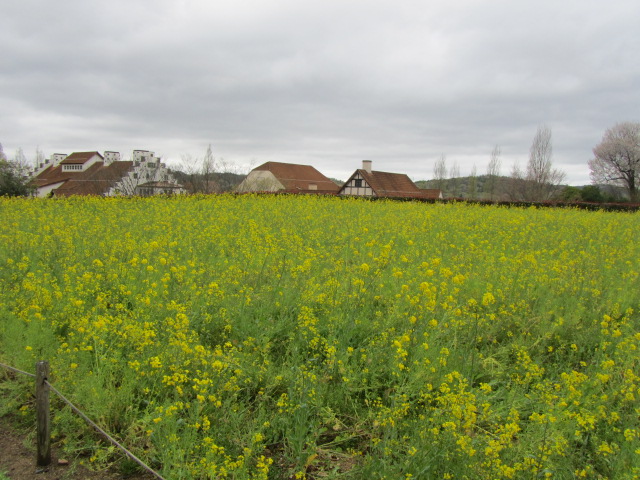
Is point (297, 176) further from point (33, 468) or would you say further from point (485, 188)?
point (33, 468)

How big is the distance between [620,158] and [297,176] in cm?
3714

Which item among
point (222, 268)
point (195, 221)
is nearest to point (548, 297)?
point (222, 268)

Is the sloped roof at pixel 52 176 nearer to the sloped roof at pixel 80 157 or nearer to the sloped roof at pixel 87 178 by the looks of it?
the sloped roof at pixel 87 178

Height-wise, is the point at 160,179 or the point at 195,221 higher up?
the point at 160,179

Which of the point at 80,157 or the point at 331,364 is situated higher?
the point at 80,157

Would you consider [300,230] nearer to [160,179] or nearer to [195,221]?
[195,221]

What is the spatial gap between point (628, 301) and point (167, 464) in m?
5.35

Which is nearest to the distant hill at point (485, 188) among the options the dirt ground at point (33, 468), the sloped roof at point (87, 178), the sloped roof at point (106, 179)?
the sloped roof at point (106, 179)

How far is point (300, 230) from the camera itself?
9.29m

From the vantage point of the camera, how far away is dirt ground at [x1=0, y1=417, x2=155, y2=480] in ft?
8.98

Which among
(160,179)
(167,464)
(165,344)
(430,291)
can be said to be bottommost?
(167,464)

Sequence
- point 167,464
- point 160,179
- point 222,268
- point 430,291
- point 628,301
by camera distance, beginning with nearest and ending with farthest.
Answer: point 167,464 < point 430,291 < point 628,301 < point 222,268 < point 160,179

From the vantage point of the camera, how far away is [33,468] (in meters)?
2.80

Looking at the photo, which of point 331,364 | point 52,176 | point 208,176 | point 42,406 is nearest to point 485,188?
point 208,176
